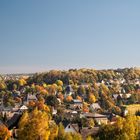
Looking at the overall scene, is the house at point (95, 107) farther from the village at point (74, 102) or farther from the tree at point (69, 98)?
the tree at point (69, 98)

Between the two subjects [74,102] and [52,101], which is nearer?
[52,101]

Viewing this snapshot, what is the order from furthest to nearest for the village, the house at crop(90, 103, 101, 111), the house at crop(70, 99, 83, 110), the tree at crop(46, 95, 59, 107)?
the house at crop(70, 99, 83, 110)
the house at crop(90, 103, 101, 111)
the tree at crop(46, 95, 59, 107)
the village

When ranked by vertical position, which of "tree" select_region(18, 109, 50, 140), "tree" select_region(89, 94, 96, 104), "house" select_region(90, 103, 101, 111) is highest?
"tree" select_region(18, 109, 50, 140)

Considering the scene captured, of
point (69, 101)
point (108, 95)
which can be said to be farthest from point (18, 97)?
point (108, 95)

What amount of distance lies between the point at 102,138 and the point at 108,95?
109518 mm

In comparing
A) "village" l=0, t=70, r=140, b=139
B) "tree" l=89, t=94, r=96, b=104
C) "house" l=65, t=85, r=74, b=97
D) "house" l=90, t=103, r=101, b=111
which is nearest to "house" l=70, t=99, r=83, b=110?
"village" l=0, t=70, r=140, b=139

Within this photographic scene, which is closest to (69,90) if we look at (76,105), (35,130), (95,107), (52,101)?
(76,105)

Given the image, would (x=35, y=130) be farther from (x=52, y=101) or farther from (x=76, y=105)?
(x=76, y=105)

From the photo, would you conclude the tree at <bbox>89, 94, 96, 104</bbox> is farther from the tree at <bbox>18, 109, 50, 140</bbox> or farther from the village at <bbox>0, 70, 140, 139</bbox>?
the tree at <bbox>18, 109, 50, 140</bbox>

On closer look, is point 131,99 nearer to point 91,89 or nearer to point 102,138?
point 91,89

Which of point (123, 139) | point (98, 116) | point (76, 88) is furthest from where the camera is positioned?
point (76, 88)

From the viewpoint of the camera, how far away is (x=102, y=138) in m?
65.2

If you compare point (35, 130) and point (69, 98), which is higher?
point (35, 130)

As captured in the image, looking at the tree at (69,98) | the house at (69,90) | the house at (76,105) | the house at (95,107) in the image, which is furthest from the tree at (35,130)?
the house at (69,90)
